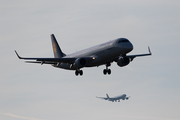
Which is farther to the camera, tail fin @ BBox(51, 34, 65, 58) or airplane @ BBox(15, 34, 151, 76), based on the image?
tail fin @ BBox(51, 34, 65, 58)

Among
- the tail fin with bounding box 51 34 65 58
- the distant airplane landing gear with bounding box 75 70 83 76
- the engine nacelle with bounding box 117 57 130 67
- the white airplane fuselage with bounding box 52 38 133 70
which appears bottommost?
the engine nacelle with bounding box 117 57 130 67

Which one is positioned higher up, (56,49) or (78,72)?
(56,49)

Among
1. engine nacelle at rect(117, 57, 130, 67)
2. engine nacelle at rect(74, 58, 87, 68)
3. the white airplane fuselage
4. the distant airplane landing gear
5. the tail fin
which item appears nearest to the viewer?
the white airplane fuselage

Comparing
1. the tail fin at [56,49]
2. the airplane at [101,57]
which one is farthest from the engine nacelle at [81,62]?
the tail fin at [56,49]

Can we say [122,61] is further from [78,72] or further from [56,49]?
[56,49]

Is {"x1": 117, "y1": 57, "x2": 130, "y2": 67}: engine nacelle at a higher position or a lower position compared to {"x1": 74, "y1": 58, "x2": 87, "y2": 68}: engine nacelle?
lower

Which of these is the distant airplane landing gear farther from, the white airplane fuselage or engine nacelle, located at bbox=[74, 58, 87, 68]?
engine nacelle, located at bbox=[74, 58, 87, 68]

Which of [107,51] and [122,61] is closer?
[107,51]

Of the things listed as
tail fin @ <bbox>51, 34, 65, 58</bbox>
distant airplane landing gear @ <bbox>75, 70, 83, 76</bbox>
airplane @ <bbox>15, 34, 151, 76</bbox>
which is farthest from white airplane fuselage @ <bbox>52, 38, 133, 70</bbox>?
tail fin @ <bbox>51, 34, 65, 58</bbox>

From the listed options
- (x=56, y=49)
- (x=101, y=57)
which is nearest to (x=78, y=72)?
(x=101, y=57)

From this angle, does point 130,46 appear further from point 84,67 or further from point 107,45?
point 84,67

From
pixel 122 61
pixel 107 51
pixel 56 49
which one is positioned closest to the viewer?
pixel 107 51

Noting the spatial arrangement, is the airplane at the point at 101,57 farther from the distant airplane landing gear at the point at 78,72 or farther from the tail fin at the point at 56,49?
the tail fin at the point at 56,49

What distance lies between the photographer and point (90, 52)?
75.6 metres
